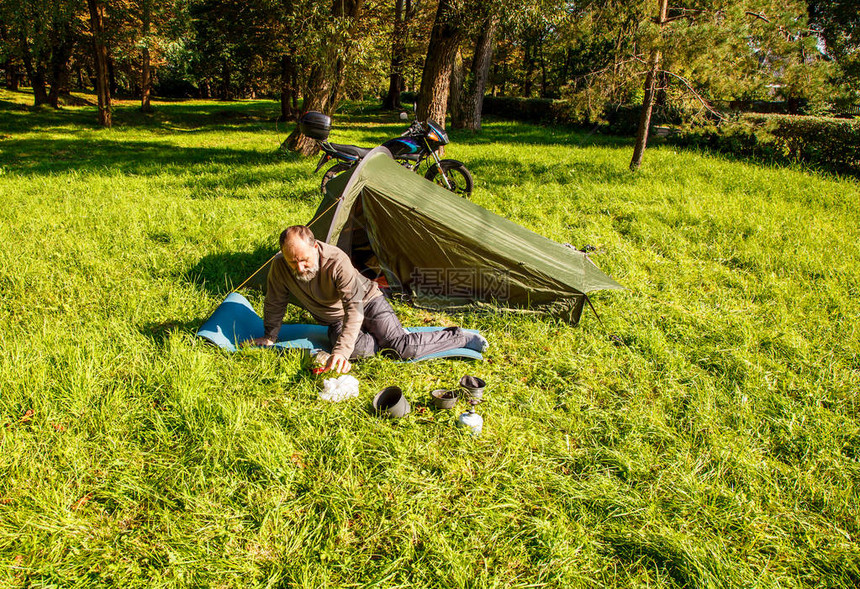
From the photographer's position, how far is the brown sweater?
2783 millimetres

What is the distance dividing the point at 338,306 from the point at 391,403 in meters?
0.80

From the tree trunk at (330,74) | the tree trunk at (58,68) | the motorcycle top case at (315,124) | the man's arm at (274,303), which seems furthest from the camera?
the tree trunk at (58,68)

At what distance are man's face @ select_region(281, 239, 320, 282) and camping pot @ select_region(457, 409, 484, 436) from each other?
4.01ft

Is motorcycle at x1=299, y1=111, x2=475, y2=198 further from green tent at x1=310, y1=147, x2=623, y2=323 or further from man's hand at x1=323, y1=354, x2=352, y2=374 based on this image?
man's hand at x1=323, y1=354, x2=352, y2=374

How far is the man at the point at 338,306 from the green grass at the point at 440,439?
0.49 feet

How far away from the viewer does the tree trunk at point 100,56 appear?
39.0ft

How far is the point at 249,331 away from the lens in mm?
3170

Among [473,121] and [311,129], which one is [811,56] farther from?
[473,121]

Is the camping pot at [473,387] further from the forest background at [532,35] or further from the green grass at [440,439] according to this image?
the forest background at [532,35]

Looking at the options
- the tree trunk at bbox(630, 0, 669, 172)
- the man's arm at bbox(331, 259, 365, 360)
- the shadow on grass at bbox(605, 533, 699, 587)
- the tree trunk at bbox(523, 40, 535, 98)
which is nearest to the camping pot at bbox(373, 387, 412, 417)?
the man's arm at bbox(331, 259, 365, 360)

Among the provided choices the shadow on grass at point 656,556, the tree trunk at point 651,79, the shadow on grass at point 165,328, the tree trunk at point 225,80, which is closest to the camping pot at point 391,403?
the shadow on grass at point 656,556

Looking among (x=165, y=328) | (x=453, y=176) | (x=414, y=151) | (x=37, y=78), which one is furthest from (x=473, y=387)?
(x=37, y=78)

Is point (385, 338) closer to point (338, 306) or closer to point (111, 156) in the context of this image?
point (338, 306)

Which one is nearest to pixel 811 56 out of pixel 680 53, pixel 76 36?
pixel 680 53
